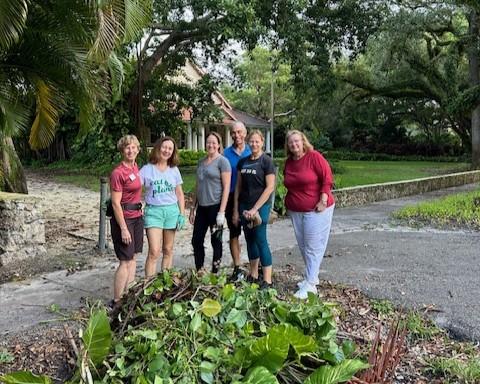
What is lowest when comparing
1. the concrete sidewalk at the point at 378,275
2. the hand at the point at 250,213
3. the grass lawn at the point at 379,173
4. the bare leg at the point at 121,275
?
the concrete sidewalk at the point at 378,275

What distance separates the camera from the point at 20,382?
2.51m

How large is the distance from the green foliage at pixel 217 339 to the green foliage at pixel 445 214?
736cm

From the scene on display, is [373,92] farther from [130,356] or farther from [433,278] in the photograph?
[130,356]

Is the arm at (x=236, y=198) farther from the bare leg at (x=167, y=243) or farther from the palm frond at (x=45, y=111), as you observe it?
the palm frond at (x=45, y=111)

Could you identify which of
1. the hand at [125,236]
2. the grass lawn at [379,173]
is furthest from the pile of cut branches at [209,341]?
the grass lawn at [379,173]

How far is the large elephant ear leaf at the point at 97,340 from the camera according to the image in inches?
109

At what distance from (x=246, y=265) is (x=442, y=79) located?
2148 cm

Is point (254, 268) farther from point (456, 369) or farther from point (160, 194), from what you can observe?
point (456, 369)

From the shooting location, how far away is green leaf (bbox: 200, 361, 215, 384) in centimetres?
259

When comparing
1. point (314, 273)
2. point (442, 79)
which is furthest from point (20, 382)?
point (442, 79)

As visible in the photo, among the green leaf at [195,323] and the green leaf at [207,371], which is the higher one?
the green leaf at [195,323]

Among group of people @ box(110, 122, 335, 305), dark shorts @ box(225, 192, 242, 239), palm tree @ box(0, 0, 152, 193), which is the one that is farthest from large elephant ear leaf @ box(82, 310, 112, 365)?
palm tree @ box(0, 0, 152, 193)

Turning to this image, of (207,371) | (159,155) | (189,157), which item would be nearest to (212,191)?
(159,155)

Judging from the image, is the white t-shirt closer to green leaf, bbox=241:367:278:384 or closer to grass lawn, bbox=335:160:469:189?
green leaf, bbox=241:367:278:384
